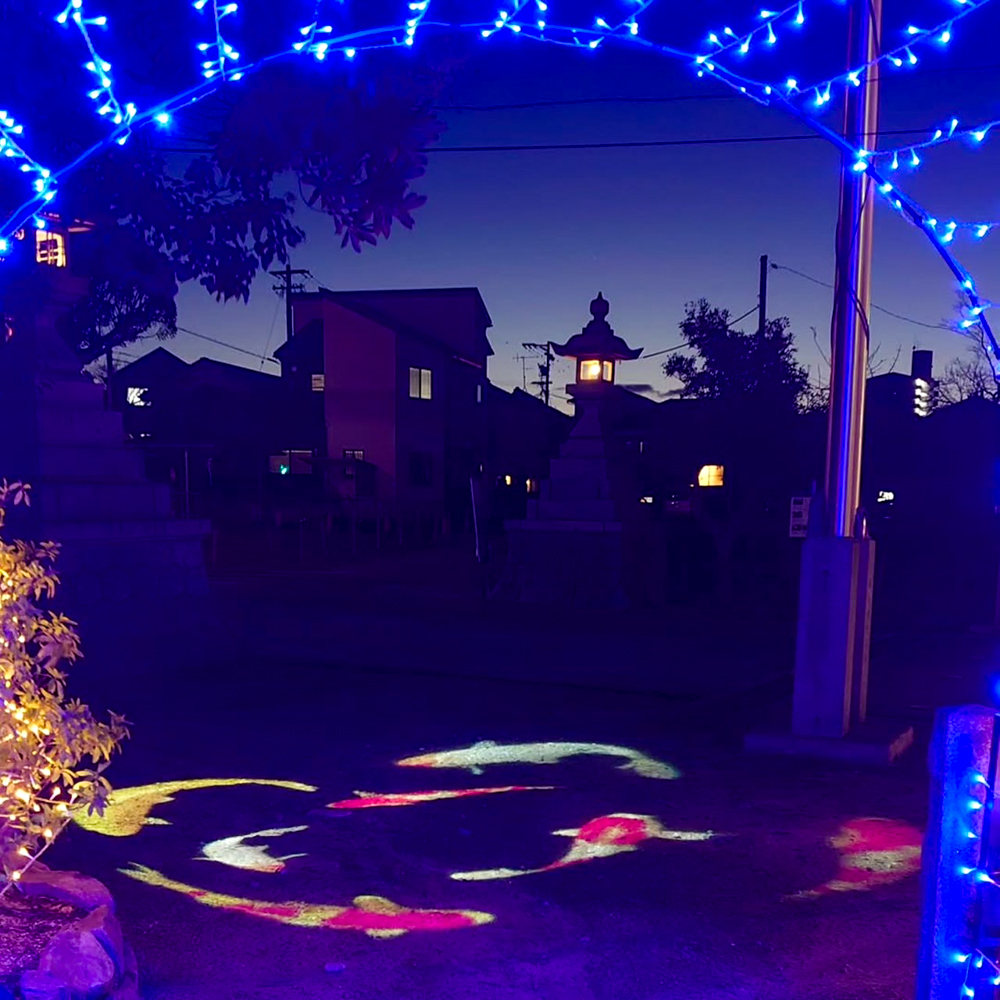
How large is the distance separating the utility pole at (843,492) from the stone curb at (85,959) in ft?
16.1

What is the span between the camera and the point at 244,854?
15.7 ft

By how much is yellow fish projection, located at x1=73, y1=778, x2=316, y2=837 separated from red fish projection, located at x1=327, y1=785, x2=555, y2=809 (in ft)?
1.22

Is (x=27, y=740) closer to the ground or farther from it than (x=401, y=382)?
closer to the ground

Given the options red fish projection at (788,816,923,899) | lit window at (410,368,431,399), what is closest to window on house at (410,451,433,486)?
lit window at (410,368,431,399)

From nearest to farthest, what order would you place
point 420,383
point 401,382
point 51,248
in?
point 51,248 → point 401,382 → point 420,383

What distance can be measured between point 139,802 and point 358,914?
2110mm

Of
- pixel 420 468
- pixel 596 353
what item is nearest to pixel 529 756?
pixel 596 353

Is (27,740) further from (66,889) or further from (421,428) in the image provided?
(421,428)

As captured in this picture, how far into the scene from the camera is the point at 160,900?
13.7 feet

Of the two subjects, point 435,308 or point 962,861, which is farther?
point 435,308

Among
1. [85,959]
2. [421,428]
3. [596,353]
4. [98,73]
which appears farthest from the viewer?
[421,428]

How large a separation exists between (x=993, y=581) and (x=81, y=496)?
1804 cm

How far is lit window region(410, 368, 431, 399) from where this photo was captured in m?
32.6

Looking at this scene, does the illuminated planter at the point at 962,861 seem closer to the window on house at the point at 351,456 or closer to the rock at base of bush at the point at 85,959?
the rock at base of bush at the point at 85,959
